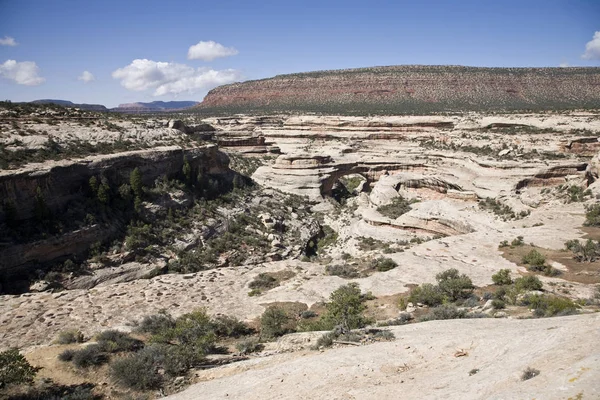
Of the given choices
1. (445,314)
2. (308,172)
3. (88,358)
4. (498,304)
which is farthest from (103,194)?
(498,304)

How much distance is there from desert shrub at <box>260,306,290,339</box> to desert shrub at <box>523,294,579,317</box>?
6.57m

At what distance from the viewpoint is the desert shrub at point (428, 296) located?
12.1 m

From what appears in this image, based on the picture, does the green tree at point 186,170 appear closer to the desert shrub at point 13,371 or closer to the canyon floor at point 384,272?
the canyon floor at point 384,272

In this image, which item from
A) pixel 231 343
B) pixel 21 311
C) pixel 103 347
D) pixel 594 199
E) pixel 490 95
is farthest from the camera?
pixel 490 95

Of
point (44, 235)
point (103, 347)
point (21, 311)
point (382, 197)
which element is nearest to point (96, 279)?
point (44, 235)

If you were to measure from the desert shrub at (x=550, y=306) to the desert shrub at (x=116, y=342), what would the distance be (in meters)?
9.97

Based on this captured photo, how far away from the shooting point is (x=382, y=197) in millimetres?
29781

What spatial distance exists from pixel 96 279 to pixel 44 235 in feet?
9.35

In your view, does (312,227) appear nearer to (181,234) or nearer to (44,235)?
(181,234)

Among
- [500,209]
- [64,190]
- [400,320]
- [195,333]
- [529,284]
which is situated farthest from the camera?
[500,209]

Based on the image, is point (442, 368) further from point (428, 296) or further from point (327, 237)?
point (327, 237)

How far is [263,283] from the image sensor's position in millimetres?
15102

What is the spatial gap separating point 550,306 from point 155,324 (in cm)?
1043

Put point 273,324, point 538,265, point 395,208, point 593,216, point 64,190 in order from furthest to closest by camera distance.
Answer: point 395,208 < point 64,190 < point 593,216 < point 538,265 < point 273,324
